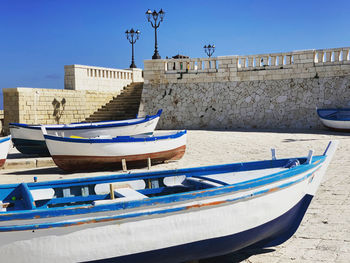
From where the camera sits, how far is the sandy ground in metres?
4.16

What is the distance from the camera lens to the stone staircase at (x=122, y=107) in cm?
1988

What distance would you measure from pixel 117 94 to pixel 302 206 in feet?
60.8

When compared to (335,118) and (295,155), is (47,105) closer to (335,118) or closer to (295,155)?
(295,155)

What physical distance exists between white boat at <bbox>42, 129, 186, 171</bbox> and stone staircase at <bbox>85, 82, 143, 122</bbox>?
1049cm

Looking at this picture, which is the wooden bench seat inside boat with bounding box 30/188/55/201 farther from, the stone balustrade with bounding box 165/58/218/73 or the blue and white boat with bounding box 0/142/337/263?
the stone balustrade with bounding box 165/58/218/73

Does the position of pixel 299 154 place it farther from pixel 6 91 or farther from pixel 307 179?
pixel 6 91

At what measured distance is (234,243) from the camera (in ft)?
12.3

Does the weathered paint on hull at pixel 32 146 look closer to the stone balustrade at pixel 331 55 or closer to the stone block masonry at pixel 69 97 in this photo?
the stone block masonry at pixel 69 97

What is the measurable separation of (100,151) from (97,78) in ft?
41.5

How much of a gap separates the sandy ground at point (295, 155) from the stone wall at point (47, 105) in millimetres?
6158

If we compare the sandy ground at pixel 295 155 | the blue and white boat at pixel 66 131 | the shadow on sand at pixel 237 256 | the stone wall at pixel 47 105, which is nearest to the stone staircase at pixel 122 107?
the stone wall at pixel 47 105

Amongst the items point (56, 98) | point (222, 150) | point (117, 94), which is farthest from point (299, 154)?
point (117, 94)

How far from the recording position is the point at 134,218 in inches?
127

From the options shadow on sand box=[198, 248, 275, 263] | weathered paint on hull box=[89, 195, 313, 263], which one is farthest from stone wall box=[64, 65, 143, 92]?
weathered paint on hull box=[89, 195, 313, 263]
